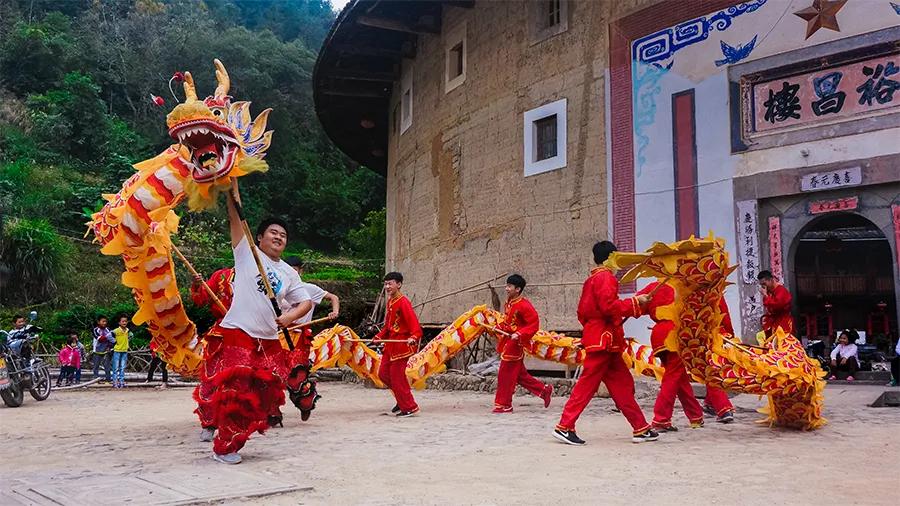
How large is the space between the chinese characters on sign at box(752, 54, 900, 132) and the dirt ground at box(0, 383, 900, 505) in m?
3.80

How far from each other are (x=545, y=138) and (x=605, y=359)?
27.0 ft

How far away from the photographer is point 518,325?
9.28 meters

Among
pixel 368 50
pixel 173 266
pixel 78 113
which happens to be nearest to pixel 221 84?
pixel 173 266

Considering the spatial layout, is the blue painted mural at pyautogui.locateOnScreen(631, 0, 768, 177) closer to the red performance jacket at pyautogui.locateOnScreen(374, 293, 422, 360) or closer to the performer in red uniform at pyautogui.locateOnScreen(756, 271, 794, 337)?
the performer in red uniform at pyautogui.locateOnScreen(756, 271, 794, 337)

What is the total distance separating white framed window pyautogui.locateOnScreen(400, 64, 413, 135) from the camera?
18.7 meters

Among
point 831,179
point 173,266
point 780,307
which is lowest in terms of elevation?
point 780,307

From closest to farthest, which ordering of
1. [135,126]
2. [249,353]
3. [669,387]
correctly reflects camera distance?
[249,353], [669,387], [135,126]

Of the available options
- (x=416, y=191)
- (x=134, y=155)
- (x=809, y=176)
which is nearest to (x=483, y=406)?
(x=809, y=176)

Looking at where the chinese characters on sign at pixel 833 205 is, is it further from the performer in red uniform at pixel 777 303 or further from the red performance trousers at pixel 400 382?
the red performance trousers at pixel 400 382

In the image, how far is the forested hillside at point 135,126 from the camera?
2969cm

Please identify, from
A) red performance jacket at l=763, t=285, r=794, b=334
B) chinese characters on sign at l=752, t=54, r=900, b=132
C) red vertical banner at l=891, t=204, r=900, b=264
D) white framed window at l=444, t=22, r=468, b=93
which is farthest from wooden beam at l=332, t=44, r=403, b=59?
red vertical banner at l=891, t=204, r=900, b=264

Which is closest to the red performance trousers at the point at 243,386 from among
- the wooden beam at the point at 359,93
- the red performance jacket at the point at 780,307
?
the red performance jacket at the point at 780,307

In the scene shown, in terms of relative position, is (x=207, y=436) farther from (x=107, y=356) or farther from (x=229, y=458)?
(x=107, y=356)

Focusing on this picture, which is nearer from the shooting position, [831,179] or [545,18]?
[831,179]
